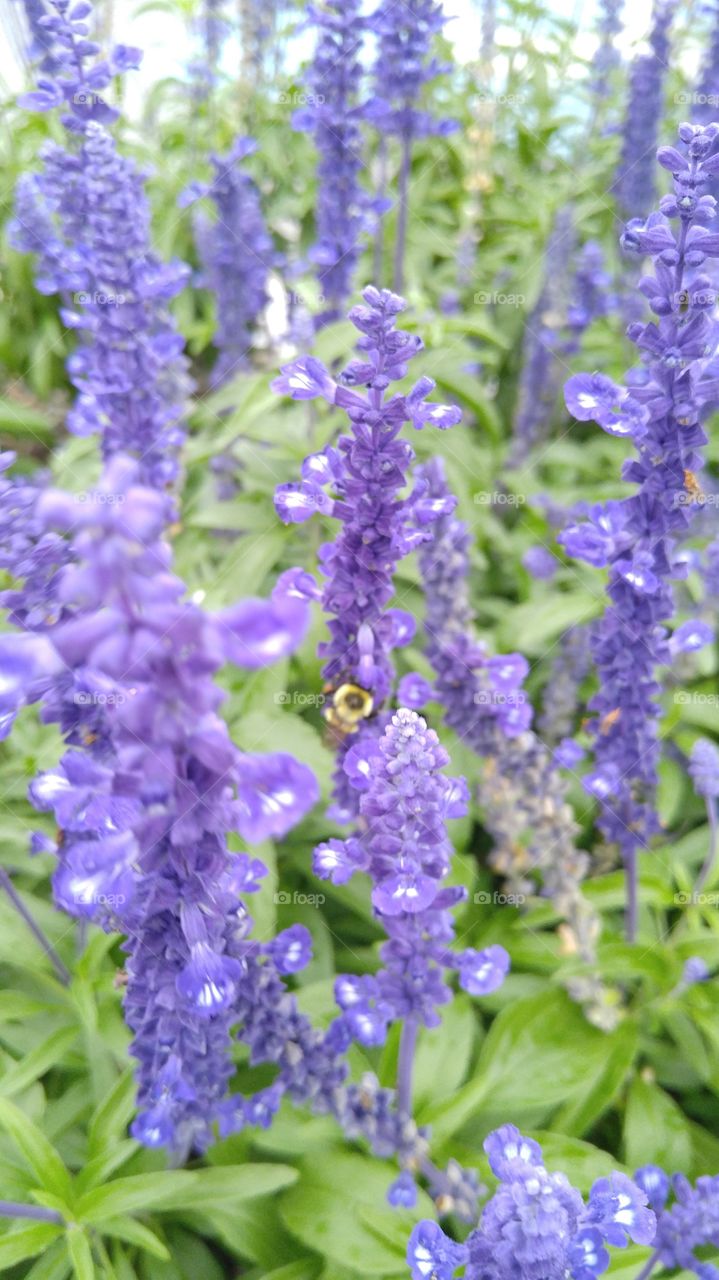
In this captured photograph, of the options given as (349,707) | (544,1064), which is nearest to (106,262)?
(349,707)

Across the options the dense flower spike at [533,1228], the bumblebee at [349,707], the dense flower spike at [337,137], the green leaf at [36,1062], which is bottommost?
the green leaf at [36,1062]

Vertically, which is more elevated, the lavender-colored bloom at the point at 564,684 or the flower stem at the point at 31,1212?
the lavender-colored bloom at the point at 564,684

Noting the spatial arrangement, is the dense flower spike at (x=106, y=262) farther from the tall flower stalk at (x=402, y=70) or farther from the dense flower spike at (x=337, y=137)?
the tall flower stalk at (x=402, y=70)

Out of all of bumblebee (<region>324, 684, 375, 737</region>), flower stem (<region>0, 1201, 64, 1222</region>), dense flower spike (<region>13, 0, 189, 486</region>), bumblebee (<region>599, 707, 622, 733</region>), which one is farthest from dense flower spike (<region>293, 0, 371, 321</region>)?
flower stem (<region>0, 1201, 64, 1222</region>)

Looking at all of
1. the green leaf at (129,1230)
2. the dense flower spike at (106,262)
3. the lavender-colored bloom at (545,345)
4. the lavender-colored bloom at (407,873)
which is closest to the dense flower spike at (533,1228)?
the lavender-colored bloom at (407,873)

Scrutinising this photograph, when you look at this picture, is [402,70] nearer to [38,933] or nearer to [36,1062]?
[38,933]
